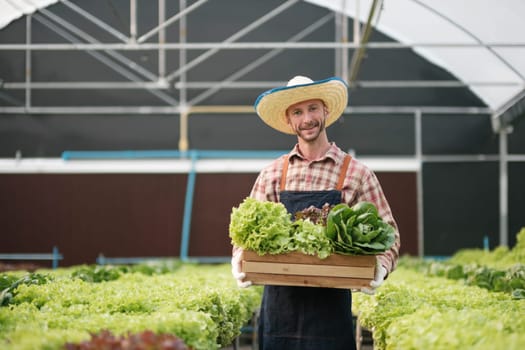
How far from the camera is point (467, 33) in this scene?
1352 centimetres

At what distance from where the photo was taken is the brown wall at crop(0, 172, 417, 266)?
51.2 feet

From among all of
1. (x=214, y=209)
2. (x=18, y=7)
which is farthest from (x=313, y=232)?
(x=18, y=7)

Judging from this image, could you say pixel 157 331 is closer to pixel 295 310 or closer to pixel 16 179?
pixel 295 310

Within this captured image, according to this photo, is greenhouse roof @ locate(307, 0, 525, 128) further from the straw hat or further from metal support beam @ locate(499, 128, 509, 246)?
the straw hat

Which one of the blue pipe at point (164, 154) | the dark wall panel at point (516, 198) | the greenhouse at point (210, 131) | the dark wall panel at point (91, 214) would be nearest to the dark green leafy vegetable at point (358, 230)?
the greenhouse at point (210, 131)

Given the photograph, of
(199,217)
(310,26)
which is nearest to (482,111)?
(310,26)

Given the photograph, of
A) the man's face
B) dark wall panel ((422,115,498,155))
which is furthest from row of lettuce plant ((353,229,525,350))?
dark wall panel ((422,115,498,155))

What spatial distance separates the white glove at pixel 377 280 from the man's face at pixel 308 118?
38.3 inches

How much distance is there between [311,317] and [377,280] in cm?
59

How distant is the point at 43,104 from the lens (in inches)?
650

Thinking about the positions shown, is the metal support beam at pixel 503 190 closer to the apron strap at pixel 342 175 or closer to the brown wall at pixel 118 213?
the brown wall at pixel 118 213

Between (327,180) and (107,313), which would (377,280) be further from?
(107,313)

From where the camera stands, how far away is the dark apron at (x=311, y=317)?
4516mm

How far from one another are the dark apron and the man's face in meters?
0.38
